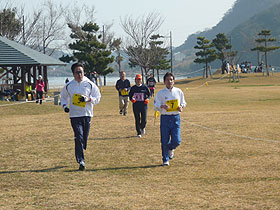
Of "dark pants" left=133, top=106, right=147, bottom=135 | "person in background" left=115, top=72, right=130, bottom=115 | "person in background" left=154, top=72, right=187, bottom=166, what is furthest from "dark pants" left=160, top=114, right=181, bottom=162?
"person in background" left=115, top=72, right=130, bottom=115

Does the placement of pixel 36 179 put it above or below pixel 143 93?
below

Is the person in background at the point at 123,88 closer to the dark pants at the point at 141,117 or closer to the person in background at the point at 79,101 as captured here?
the dark pants at the point at 141,117

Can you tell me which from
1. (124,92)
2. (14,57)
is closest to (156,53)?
(14,57)

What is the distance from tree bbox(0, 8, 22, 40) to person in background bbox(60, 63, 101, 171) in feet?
157

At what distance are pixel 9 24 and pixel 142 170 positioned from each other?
50.7 meters

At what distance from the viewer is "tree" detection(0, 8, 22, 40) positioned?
54.2 m

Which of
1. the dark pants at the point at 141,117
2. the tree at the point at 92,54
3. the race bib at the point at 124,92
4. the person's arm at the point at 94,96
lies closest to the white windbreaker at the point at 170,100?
the person's arm at the point at 94,96

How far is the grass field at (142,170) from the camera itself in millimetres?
6133

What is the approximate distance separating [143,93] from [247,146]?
3.59 metres

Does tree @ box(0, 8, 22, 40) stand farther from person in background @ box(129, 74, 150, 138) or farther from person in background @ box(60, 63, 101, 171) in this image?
person in background @ box(60, 63, 101, 171)

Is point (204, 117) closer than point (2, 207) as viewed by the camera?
No

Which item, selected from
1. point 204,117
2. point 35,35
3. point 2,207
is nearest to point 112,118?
point 204,117

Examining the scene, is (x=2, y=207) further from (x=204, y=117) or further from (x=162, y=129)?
(x=204, y=117)

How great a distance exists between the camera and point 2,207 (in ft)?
19.4
